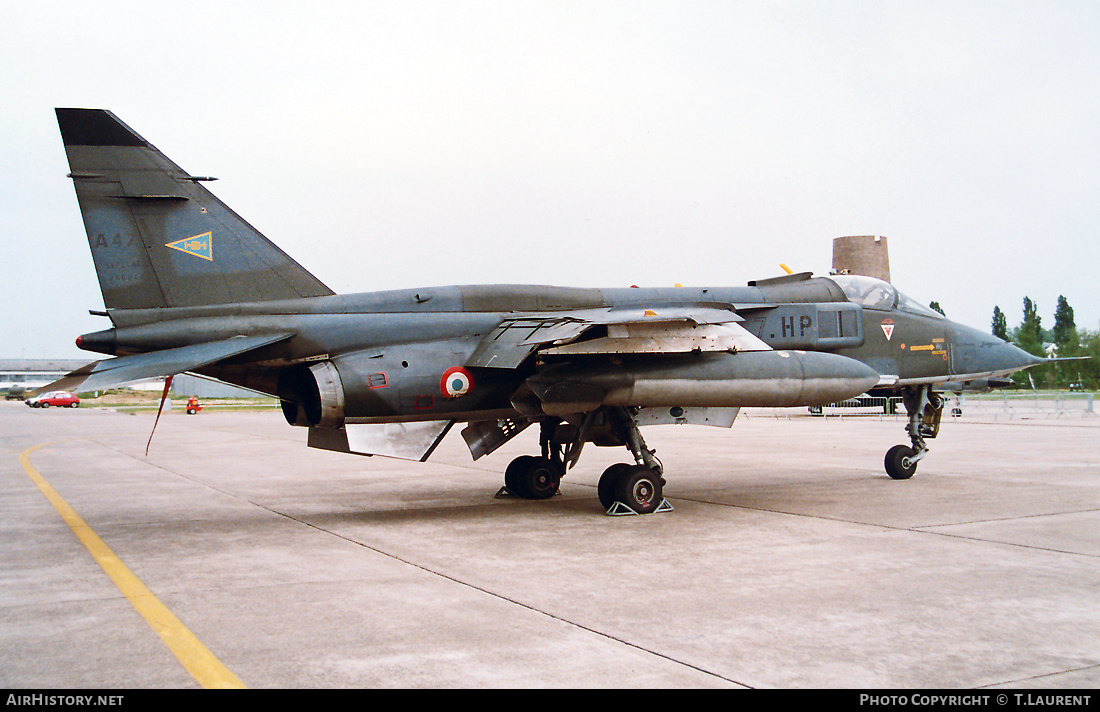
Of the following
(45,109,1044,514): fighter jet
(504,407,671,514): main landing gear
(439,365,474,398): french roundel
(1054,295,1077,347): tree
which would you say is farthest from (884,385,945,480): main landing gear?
(1054,295,1077,347): tree

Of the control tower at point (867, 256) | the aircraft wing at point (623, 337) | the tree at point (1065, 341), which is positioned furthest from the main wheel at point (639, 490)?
the tree at point (1065, 341)

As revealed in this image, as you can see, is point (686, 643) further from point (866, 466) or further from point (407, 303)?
point (866, 466)

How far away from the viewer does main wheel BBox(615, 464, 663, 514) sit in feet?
33.0

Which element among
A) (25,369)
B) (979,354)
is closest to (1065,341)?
(979,354)

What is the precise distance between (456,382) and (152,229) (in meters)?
3.68

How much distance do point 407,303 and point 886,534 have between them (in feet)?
19.1

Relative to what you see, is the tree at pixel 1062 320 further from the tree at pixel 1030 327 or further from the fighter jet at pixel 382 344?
the fighter jet at pixel 382 344

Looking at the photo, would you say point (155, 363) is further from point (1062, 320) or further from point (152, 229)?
point (1062, 320)

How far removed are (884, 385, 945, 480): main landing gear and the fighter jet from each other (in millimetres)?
3112

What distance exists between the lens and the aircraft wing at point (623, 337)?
9539mm

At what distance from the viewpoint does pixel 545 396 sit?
9875 millimetres

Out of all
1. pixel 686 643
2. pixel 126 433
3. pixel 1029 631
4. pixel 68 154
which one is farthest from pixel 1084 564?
pixel 126 433

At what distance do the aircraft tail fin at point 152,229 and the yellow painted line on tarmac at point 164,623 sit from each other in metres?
2.65
